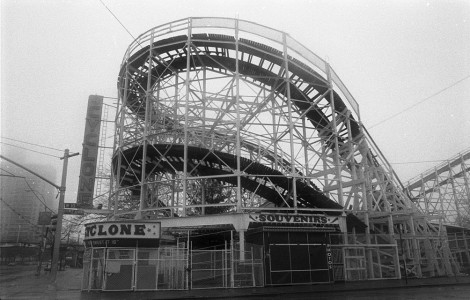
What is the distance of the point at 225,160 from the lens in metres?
25.1

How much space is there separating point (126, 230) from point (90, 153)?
24899mm

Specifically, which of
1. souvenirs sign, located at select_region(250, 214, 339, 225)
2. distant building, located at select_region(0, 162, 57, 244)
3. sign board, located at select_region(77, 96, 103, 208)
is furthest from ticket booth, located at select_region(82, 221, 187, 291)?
sign board, located at select_region(77, 96, 103, 208)

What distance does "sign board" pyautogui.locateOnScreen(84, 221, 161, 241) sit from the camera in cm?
1955

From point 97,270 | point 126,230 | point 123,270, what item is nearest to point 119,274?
point 123,270

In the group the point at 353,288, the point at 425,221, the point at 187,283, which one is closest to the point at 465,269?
the point at 425,221

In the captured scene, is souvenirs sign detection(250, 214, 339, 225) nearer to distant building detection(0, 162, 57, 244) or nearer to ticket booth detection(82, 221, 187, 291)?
ticket booth detection(82, 221, 187, 291)

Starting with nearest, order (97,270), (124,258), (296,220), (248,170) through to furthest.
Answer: (97,270) → (124,258) → (296,220) → (248,170)

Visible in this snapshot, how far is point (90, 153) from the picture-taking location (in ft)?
138

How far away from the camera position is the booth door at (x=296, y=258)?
2033cm

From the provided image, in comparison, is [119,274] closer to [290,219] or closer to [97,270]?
[97,270]

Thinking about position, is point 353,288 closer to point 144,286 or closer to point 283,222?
point 283,222

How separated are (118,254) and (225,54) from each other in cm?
1593

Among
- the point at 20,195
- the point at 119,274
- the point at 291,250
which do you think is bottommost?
the point at 119,274

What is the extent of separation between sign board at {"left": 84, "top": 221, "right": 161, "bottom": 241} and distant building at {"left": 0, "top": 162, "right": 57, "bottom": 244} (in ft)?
18.1
